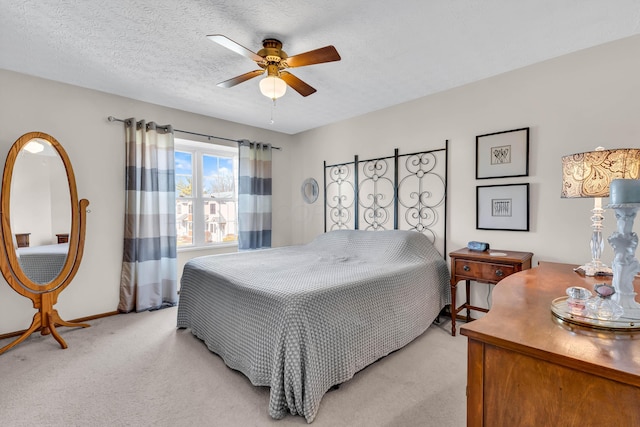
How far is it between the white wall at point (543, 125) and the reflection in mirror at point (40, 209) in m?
3.58

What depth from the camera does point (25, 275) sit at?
2539 millimetres

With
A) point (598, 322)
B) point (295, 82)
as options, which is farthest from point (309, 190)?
point (598, 322)

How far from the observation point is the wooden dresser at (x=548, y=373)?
28.6 inches

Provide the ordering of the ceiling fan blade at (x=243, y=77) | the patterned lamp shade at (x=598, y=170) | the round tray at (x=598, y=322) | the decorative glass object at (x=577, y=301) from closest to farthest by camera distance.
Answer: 1. the round tray at (x=598, y=322)
2. the decorative glass object at (x=577, y=301)
3. the patterned lamp shade at (x=598, y=170)
4. the ceiling fan blade at (x=243, y=77)

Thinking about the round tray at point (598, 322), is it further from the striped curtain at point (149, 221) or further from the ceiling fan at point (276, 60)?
the striped curtain at point (149, 221)

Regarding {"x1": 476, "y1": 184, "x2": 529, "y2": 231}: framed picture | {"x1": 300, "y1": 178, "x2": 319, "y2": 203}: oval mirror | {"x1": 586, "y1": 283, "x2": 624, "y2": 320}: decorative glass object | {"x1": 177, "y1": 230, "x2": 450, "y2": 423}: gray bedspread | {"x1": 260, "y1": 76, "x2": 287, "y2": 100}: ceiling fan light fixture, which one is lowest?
{"x1": 177, "y1": 230, "x2": 450, "y2": 423}: gray bedspread

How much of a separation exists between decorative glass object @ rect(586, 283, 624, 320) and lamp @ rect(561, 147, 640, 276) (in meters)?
0.76

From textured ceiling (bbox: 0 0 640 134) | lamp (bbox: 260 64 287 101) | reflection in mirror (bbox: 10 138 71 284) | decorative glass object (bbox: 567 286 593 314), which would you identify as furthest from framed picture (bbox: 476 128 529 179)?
reflection in mirror (bbox: 10 138 71 284)

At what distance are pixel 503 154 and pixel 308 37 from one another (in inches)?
80.6

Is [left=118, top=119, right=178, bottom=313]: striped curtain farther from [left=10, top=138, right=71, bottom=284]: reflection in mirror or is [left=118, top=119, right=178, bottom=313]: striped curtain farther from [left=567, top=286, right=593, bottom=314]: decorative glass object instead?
[left=567, top=286, right=593, bottom=314]: decorative glass object

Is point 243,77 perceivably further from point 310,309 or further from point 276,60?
point 310,309

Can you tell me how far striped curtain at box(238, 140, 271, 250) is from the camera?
4.36 metres

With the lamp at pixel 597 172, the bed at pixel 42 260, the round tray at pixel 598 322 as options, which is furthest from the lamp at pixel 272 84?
the bed at pixel 42 260

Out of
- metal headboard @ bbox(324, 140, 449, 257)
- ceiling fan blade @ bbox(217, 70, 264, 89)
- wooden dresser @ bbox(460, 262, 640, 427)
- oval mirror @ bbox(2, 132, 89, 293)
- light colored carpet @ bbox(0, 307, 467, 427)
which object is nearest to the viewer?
wooden dresser @ bbox(460, 262, 640, 427)
